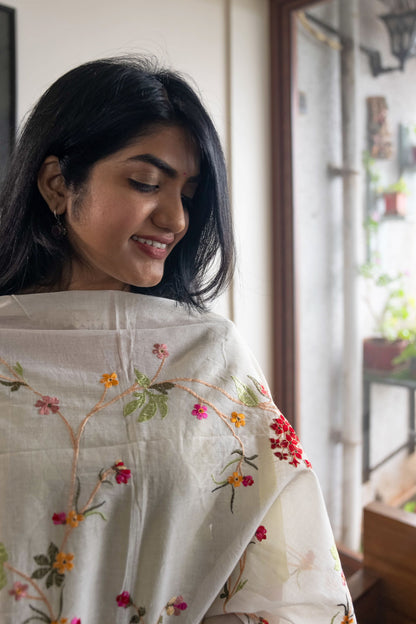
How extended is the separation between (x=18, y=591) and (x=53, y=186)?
2.07ft

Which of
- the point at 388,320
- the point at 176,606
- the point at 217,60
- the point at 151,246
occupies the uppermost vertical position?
the point at 217,60

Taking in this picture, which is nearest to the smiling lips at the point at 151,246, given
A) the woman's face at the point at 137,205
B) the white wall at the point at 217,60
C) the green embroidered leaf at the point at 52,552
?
the woman's face at the point at 137,205

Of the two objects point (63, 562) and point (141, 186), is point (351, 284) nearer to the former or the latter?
point (141, 186)

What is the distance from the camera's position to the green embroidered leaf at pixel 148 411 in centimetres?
91

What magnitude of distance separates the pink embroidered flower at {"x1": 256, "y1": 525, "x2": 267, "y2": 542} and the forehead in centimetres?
60

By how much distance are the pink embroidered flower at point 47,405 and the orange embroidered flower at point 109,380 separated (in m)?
0.08

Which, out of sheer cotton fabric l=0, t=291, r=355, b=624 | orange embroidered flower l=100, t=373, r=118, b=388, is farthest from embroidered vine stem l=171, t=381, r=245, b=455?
orange embroidered flower l=100, t=373, r=118, b=388

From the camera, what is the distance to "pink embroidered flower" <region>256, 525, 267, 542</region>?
0.94 metres

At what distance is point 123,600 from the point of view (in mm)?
843

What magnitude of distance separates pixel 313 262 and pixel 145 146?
4.67 feet

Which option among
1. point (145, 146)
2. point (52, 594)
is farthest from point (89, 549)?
point (145, 146)

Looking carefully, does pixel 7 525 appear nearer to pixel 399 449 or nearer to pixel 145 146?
pixel 145 146

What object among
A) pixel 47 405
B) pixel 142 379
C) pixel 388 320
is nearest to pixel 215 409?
pixel 142 379

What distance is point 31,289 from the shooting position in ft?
3.41
